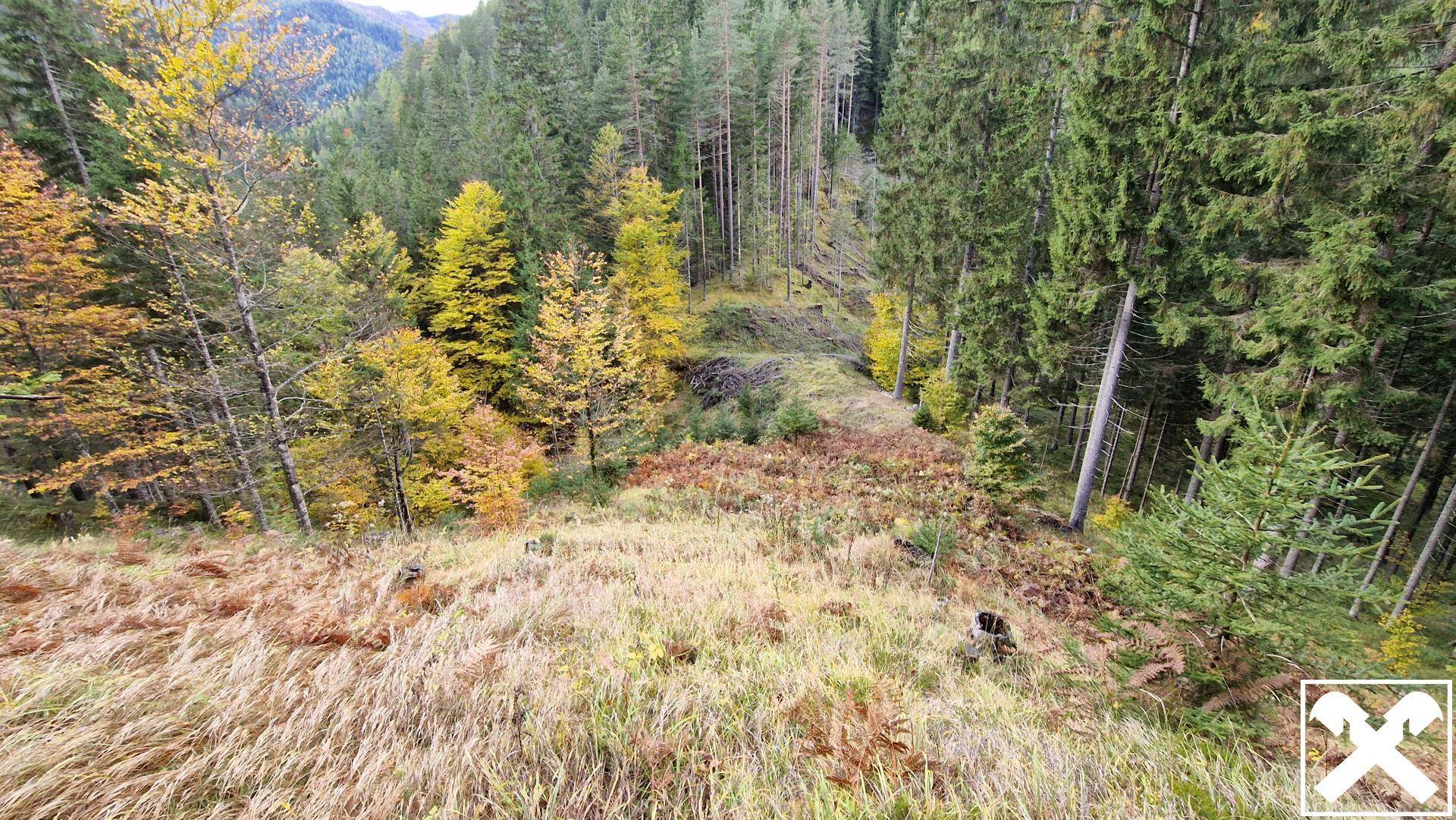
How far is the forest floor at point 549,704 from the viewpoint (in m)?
2.50

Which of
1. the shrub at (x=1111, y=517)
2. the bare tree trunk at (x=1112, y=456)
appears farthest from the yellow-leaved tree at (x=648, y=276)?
the bare tree trunk at (x=1112, y=456)

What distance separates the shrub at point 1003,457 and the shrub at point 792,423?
6.55 meters

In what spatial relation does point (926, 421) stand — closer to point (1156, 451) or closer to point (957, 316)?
point (957, 316)

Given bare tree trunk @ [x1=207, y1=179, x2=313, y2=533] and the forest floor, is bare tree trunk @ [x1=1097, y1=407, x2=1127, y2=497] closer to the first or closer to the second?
the forest floor

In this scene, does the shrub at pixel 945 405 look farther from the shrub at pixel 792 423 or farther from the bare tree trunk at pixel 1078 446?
the bare tree trunk at pixel 1078 446

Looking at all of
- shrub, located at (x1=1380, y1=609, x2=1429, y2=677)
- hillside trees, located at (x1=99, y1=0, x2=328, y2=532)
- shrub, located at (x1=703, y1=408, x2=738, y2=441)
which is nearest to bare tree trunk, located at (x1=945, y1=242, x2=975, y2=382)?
shrub, located at (x1=703, y1=408, x2=738, y2=441)

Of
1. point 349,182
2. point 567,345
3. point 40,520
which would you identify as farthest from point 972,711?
point 349,182

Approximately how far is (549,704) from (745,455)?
14139mm

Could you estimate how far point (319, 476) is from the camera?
16516mm

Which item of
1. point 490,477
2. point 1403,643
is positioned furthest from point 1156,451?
point 490,477

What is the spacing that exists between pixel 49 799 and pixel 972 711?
4960 millimetres

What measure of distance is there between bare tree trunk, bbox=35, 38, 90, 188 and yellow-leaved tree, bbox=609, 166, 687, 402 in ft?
54.1

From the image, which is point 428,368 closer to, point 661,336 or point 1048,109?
point 661,336

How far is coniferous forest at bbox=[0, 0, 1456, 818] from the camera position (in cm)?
292
